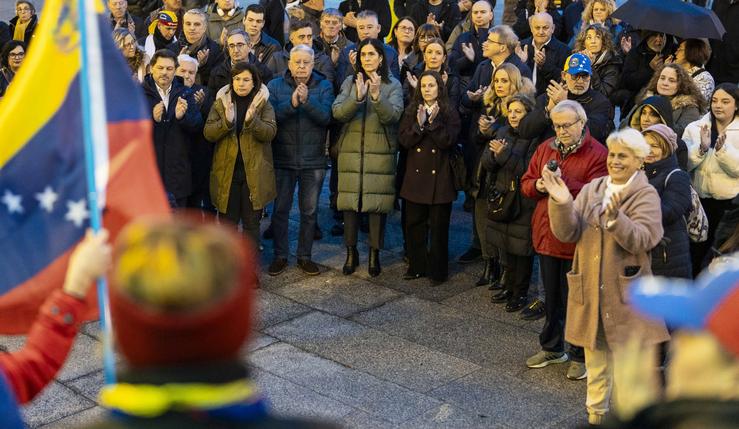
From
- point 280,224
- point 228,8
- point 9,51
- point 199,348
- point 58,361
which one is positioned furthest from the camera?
point 228,8

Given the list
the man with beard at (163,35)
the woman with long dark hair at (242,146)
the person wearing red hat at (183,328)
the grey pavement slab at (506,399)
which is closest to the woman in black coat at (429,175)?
the woman with long dark hair at (242,146)

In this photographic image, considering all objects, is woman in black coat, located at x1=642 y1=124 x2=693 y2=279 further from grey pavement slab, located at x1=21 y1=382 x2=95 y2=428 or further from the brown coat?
grey pavement slab, located at x1=21 y1=382 x2=95 y2=428

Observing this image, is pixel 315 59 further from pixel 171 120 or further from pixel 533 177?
pixel 533 177

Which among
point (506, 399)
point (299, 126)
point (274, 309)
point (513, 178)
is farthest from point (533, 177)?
point (299, 126)

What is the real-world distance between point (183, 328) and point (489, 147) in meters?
6.46

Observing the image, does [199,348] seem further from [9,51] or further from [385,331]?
[9,51]

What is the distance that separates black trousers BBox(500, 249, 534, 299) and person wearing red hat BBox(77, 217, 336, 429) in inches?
249

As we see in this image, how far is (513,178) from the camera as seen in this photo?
8.07 meters

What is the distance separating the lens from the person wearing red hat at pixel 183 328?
1.97 metres

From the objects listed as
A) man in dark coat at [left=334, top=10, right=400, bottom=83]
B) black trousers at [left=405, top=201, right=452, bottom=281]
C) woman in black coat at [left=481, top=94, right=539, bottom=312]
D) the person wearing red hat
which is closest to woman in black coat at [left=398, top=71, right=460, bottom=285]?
black trousers at [left=405, top=201, right=452, bottom=281]

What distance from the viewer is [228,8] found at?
456 inches

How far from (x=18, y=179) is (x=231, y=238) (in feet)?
7.21

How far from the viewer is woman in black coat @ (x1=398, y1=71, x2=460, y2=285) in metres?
8.72

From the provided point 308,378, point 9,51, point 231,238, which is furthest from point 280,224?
point 231,238
